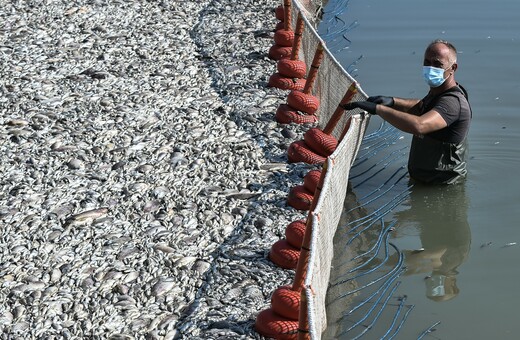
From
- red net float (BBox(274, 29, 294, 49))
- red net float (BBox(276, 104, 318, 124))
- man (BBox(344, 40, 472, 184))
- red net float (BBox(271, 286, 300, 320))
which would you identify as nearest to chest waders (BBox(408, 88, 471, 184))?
man (BBox(344, 40, 472, 184))

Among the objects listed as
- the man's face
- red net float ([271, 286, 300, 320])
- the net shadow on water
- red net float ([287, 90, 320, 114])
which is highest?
the man's face

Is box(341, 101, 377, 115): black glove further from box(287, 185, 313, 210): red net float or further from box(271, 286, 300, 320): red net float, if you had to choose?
box(271, 286, 300, 320): red net float

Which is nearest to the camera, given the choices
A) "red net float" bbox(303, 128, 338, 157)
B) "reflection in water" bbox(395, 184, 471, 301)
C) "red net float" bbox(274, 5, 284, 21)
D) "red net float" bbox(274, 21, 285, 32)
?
"reflection in water" bbox(395, 184, 471, 301)

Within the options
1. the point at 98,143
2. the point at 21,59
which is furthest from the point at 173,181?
the point at 21,59

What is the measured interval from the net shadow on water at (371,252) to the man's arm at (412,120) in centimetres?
90

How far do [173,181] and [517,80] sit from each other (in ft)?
16.6

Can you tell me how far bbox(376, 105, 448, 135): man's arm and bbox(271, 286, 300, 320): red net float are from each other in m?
2.32

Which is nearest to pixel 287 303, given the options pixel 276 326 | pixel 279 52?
pixel 276 326

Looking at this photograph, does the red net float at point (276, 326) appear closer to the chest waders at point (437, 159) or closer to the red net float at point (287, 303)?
the red net float at point (287, 303)

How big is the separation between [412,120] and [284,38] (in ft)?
11.6

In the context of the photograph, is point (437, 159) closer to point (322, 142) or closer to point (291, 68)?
point (322, 142)

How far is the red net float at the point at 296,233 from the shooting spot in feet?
21.7

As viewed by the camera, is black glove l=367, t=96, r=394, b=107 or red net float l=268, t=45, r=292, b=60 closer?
black glove l=367, t=96, r=394, b=107

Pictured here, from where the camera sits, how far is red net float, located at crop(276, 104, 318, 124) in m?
9.21
